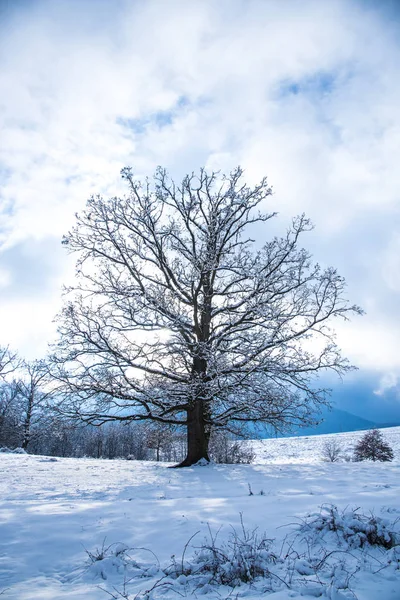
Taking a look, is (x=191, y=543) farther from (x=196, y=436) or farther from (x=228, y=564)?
(x=196, y=436)

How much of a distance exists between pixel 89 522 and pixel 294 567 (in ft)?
8.14

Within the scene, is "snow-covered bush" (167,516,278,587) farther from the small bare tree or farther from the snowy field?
the small bare tree

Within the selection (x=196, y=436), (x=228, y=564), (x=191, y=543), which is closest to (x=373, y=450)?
(x=196, y=436)

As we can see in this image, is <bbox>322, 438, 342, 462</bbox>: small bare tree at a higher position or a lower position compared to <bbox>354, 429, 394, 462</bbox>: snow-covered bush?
lower

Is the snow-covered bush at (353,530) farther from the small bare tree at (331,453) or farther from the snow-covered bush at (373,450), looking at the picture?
the small bare tree at (331,453)

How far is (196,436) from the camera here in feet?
37.1

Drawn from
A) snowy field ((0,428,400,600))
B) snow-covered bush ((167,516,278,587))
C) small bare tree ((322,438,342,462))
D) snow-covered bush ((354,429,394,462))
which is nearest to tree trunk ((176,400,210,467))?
snowy field ((0,428,400,600))

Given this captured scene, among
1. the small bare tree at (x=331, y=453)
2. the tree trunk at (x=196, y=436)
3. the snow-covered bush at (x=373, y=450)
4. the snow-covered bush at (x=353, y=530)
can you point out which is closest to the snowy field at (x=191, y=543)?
the snow-covered bush at (x=353, y=530)

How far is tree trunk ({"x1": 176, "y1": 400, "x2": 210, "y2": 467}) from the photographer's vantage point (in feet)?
36.3

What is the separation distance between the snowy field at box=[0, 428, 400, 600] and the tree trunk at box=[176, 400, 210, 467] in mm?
5365

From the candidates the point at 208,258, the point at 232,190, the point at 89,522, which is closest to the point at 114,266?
the point at 208,258

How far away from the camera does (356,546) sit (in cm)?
311

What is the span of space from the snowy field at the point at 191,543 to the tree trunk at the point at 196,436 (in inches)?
211

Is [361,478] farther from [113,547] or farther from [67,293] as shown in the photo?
[67,293]
